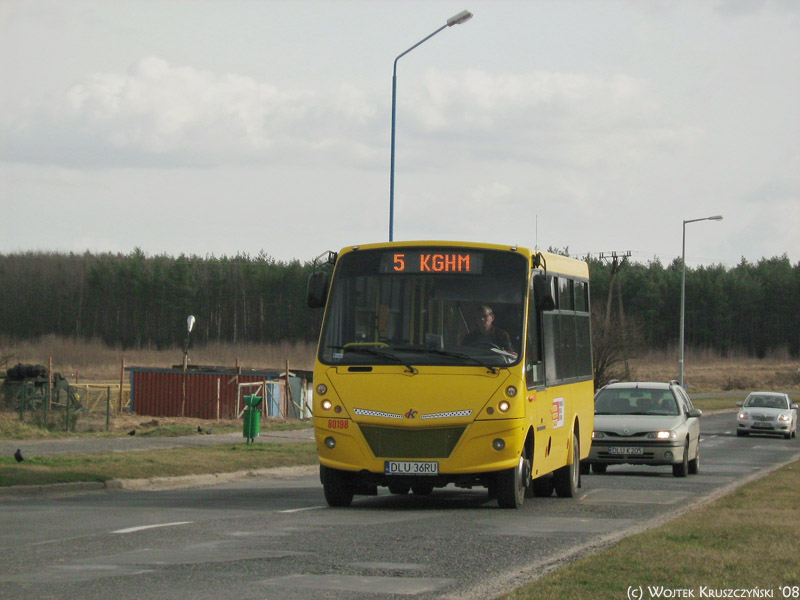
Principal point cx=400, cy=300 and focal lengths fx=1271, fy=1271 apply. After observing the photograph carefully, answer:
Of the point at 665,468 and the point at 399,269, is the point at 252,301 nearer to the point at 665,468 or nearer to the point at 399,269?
the point at 665,468

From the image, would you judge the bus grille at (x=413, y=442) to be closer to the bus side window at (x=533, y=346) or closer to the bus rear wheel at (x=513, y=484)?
the bus rear wheel at (x=513, y=484)

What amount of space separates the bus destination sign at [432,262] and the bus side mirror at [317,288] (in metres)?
0.71

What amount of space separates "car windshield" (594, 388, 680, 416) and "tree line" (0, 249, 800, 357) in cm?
10138

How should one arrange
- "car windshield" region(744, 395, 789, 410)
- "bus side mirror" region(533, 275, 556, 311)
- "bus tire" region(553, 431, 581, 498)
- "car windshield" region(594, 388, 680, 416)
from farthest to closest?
"car windshield" region(744, 395, 789, 410) < "car windshield" region(594, 388, 680, 416) < "bus tire" region(553, 431, 581, 498) < "bus side mirror" region(533, 275, 556, 311)

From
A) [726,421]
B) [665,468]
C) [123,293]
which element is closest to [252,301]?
[123,293]

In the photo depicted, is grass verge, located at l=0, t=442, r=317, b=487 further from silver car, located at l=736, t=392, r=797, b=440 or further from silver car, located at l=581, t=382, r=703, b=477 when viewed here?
silver car, located at l=736, t=392, r=797, b=440

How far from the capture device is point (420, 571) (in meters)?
9.47

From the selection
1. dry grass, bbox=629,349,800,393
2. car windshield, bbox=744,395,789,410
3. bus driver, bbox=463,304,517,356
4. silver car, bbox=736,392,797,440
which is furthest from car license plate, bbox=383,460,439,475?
dry grass, bbox=629,349,800,393

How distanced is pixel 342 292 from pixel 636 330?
54.7 m

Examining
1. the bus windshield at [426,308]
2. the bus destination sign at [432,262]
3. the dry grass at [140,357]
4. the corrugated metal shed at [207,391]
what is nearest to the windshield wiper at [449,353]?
the bus windshield at [426,308]

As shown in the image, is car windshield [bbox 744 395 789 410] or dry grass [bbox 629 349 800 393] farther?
dry grass [bbox 629 349 800 393]

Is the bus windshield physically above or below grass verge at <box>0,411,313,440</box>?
above

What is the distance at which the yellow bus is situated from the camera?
13.9 metres

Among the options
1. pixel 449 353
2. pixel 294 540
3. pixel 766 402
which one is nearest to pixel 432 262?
pixel 449 353
